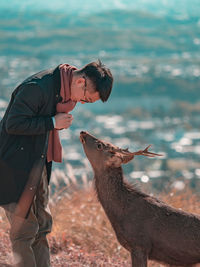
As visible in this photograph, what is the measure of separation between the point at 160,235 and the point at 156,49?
193m

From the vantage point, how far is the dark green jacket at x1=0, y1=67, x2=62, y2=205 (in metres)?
4.74

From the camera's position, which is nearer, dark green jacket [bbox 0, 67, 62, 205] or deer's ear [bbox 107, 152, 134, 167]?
dark green jacket [bbox 0, 67, 62, 205]

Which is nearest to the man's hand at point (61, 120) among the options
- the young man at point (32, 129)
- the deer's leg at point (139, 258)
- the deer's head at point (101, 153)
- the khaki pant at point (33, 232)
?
the young man at point (32, 129)

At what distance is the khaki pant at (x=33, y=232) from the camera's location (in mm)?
4941

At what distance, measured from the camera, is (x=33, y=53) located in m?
178

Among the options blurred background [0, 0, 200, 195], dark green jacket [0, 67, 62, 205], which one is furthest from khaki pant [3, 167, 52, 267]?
blurred background [0, 0, 200, 195]

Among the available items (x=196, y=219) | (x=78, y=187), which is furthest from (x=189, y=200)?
(x=196, y=219)

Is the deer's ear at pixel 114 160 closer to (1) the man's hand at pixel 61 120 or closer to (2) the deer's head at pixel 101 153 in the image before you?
(2) the deer's head at pixel 101 153

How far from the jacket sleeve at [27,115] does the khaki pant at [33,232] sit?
67 centimetres

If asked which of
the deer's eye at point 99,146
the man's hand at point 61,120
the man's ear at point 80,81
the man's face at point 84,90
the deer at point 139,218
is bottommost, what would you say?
the deer at point 139,218

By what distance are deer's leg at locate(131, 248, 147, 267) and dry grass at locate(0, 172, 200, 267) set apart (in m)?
1.63

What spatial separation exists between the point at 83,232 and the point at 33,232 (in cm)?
298

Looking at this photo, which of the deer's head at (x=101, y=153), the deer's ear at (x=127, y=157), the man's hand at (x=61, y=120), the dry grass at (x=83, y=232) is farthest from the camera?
the dry grass at (x=83, y=232)

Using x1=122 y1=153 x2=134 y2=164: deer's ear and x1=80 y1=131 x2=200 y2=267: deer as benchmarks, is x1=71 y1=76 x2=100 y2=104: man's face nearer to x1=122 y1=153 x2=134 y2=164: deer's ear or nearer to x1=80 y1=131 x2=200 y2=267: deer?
x1=80 y1=131 x2=200 y2=267: deer
